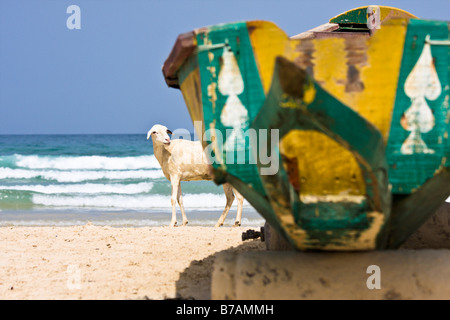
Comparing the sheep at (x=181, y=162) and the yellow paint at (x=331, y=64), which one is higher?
the yellow paint at (x=331, y=64)

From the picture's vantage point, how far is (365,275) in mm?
2469

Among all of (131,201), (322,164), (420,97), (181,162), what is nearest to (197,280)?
(322,164)

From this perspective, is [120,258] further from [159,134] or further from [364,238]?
[159,134]

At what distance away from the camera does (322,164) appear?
6.68ft

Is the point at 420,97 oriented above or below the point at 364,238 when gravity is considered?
above

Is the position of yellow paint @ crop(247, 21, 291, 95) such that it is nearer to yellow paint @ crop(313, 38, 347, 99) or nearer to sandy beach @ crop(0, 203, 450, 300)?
yellow paint @ crop(313, 38, 347, 99)

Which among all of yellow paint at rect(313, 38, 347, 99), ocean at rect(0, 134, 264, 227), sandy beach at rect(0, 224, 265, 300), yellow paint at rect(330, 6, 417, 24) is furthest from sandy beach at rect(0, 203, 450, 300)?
ocean at rect(0, 134, 264, 227)

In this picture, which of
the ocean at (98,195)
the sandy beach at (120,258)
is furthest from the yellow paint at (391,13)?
the ocean at (98,195)

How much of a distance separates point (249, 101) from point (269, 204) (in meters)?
0.54

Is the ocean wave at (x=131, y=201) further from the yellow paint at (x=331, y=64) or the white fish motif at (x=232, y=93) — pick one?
the yellow paint at (x=331, y=64)

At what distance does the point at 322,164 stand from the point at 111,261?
3.11 m

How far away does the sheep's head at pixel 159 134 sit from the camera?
798 cm

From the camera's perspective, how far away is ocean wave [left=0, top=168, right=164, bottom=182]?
16386 mm
